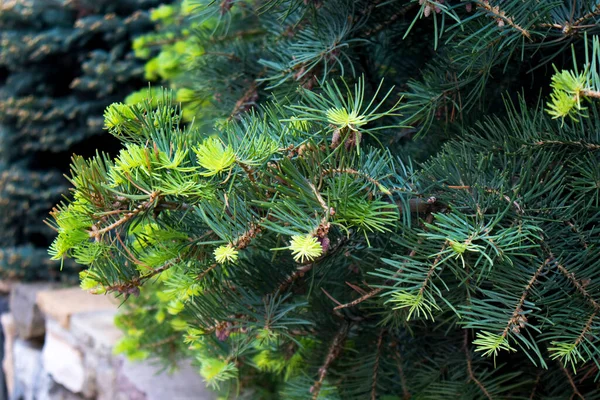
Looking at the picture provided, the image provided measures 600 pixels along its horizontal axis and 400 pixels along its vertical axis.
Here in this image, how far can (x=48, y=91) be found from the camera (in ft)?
8.54

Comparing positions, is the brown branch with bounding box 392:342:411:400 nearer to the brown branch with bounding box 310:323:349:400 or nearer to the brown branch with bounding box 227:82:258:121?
the brown branch with bounding box 310:323:349:400

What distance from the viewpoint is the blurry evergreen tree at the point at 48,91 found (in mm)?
2465

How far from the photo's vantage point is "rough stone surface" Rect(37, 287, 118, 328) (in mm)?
2119

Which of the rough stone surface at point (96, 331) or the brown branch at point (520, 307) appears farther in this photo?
the rough stone surface at point (96, 331)

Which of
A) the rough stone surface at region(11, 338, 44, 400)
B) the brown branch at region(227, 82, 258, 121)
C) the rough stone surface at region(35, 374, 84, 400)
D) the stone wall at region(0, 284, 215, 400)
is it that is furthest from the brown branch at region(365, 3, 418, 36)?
the rough stone surface at region(11, 338, 44, 400)

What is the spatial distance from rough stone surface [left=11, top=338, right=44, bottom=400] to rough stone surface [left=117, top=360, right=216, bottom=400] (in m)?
0.78

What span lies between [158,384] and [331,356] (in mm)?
942

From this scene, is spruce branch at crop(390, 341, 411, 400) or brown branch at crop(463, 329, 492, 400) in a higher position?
brown branch at crop(463, 329, 492, 400)

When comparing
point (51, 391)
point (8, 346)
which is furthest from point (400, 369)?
point (8, 346)

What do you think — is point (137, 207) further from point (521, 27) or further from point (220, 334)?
point (521, 27)

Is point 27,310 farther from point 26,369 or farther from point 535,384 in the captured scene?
point 535,384

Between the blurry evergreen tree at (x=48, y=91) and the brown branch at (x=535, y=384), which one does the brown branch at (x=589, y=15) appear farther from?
the blurry evergreen tree at (x=48, y=91)

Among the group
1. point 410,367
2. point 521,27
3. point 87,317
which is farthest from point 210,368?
point 87,317

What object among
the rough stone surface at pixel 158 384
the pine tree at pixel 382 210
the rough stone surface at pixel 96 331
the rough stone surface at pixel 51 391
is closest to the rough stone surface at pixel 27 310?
the rough stone surface at pixel 51 391
